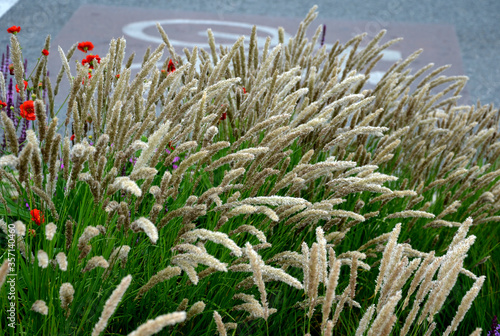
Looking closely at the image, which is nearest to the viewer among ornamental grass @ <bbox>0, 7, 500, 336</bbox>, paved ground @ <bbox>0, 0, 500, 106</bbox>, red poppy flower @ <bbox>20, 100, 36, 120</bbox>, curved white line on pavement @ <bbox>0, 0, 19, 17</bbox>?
ornamental grass @ <bbox>0, 7, 500, 336</bbox>

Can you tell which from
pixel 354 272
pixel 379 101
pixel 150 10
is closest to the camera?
pixel 354 272

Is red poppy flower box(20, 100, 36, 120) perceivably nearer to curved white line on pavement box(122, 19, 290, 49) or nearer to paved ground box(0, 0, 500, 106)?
paved ground box(0, 0, 500, 106)

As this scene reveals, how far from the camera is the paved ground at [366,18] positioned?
23.4 feet

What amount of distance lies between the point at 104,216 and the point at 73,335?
0.39 meters

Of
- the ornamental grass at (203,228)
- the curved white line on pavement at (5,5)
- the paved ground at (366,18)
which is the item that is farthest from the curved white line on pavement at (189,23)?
the ornamental grass at (203,228)

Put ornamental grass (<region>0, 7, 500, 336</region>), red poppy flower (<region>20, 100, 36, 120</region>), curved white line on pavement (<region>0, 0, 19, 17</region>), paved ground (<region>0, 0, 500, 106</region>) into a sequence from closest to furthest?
ornamental grass (<region>0, 7, 500, 336</region>)
red poppy flower (<region>20, 100, 36, 120</region>)
paved ground (<region>0, 0, 500, 106</region>)
curved white line on pavement (<region>0, 0, 19, 17</region>)

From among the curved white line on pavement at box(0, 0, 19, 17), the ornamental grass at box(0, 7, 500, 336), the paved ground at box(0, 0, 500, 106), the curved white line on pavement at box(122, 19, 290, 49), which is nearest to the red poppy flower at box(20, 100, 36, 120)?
the ornamental grass at box(0, 7, 500, 336)

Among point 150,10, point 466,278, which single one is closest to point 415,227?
point 466,278

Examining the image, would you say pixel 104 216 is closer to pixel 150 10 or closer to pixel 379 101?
pixel 379 101

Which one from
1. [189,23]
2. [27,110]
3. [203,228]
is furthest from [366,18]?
[203,228]

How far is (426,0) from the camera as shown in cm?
970

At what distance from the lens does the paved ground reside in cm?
714

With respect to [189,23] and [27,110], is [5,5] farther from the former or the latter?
[27,110]

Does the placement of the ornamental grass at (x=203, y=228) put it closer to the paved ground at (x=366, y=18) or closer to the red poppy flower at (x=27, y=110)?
the red poppy flower at (x=27, y=110)
